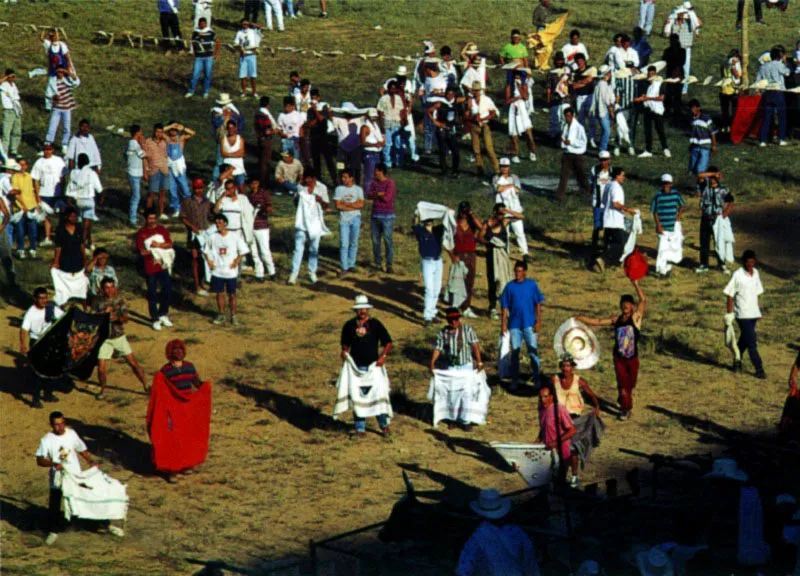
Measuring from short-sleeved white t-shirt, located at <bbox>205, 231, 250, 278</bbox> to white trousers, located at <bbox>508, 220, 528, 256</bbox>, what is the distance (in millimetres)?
5595

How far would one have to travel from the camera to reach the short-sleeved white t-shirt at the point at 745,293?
22.6 m

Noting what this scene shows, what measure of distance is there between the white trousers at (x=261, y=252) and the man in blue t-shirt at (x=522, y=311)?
17.6 feet

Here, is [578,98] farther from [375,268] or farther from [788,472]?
[788,472]

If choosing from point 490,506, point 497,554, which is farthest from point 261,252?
point 497,554

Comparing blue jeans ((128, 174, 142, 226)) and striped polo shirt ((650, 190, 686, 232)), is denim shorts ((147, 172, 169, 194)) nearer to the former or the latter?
blue jeans ((128, 174, 142, 226))

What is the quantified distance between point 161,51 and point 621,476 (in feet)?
73.2

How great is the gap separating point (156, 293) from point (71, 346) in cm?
316

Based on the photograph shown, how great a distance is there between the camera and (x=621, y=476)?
1959 cm

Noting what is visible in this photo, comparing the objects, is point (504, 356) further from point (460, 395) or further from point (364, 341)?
point (364, 341)

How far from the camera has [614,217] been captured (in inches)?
1070

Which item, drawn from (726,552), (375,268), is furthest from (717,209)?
(726,552)

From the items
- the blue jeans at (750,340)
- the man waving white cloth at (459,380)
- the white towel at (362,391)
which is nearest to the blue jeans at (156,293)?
the white towel at (362,391)

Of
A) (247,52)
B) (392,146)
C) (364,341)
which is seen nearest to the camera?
(364,341)

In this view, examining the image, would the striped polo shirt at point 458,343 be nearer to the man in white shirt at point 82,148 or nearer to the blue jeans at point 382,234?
the blue jeans at point 382,234
